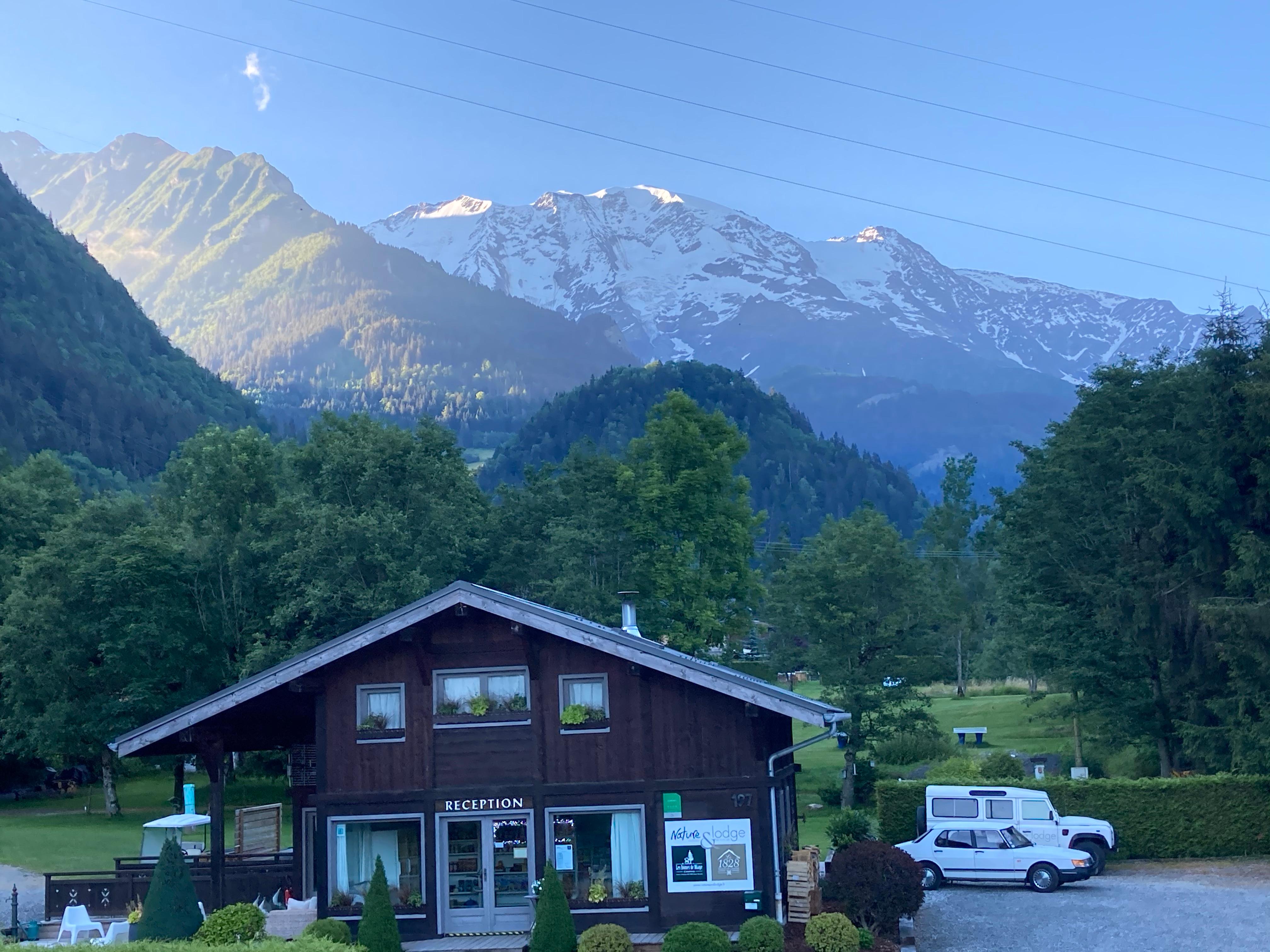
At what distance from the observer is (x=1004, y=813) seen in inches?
1128

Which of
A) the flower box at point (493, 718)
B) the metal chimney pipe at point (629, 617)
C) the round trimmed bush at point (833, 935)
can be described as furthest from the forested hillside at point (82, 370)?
the round trimmed bush at point (833, 935)

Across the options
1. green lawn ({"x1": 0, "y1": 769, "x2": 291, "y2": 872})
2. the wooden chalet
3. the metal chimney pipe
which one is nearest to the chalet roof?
the wooden chalet

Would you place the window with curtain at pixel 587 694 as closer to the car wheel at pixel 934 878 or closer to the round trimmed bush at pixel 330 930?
the round trimmed bush at pixel 330 930

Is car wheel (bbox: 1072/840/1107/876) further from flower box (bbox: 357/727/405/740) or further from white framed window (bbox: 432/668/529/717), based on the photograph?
flower box (bbox: 357/727/405/740)

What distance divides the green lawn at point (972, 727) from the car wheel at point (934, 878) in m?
11.1

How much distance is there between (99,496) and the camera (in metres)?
60.9

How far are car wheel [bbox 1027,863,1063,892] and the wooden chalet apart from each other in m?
8.74

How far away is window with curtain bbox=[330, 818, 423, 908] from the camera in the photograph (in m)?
21.4

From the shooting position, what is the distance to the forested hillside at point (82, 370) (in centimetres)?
15075

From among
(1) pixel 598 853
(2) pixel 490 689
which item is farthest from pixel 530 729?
(1) pixel 598 853

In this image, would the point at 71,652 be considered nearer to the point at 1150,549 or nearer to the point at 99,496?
the point at 99,496

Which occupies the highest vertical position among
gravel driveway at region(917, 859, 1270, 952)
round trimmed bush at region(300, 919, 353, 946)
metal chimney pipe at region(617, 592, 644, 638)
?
metal chimney pipe at region(617, 592, 644, 638)

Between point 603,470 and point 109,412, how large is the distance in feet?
415

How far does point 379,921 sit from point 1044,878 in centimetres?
1608
